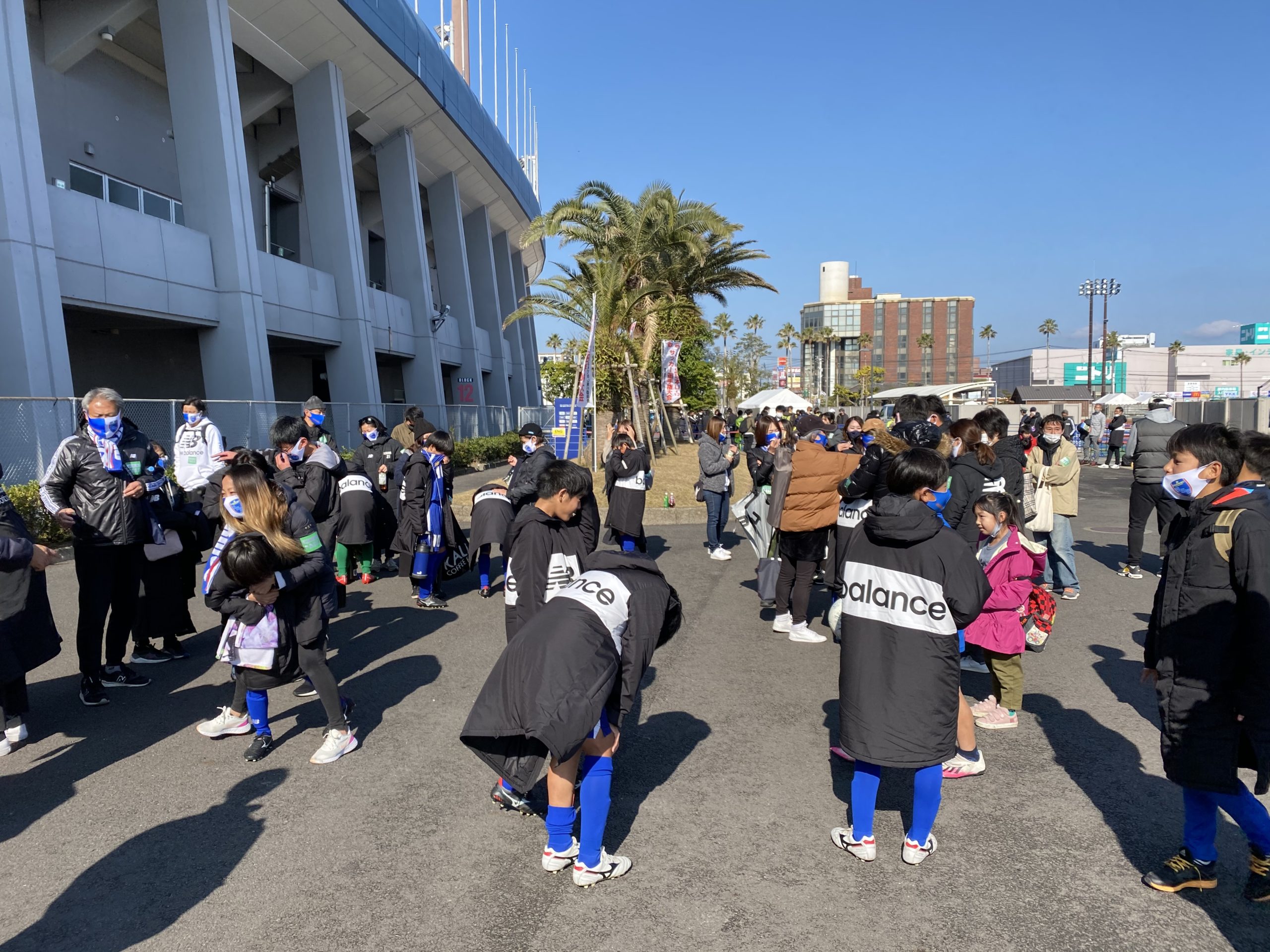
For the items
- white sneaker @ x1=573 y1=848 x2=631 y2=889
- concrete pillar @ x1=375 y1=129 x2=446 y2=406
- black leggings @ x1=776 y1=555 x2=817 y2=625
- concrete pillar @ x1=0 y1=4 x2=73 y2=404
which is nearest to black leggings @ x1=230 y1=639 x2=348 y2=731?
white sneaker @ x1=573 y1=848 x2=631 y2=889

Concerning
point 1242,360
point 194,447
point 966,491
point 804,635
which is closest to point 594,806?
point 804,635

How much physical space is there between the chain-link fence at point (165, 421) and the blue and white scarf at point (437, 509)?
9.02 feet

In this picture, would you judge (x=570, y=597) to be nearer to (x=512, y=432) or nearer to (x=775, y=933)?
(x=775, y=933)

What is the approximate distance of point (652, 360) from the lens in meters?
30.2

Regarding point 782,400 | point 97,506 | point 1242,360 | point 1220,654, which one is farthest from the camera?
point 1242,360

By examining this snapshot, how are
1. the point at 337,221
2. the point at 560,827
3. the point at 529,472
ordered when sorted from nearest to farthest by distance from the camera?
the point at 560,827
the point at 529,472
the point at 337,221

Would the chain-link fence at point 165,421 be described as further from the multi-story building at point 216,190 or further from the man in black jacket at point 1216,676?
the man in black jacket at point 1216,676

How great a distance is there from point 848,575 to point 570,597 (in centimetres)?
128

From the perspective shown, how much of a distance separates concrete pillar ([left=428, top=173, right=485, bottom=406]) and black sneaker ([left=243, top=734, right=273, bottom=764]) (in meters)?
28.9

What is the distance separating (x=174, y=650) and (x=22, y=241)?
10.1 m

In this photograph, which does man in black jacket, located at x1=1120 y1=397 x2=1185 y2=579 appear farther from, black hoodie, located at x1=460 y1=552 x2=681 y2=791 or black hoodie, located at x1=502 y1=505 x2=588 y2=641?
black hoodie, located at x1=460 y1=552 x2=681 y2=791

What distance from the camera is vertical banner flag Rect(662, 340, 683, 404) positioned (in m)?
24.5

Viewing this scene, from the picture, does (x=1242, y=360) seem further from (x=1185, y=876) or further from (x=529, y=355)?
(x=1185, y=876)

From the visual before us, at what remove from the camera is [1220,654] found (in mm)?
2973
